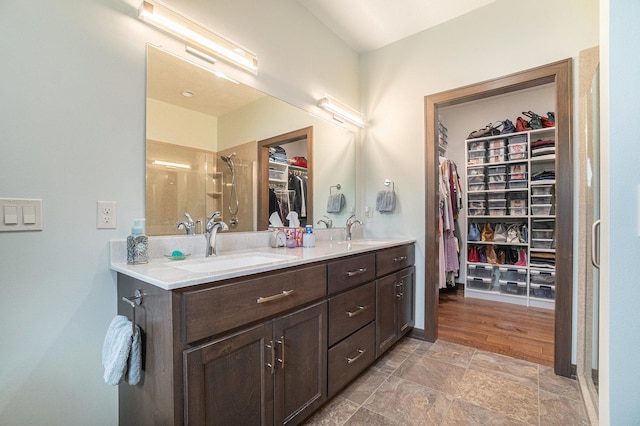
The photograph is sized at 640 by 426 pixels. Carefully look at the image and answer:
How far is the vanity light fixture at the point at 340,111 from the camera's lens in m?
2.47

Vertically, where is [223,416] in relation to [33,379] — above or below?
below

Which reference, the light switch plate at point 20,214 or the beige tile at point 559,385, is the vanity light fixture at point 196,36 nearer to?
the light switch plate at point 20,214

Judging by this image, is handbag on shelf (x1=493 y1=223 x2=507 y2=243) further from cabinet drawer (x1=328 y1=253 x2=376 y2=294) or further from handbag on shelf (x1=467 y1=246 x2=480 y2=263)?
cabinet drawer (x1=328 y1=253 x2=376 y2=294)

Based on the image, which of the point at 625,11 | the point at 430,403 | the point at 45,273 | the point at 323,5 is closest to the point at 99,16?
the point at 45,273

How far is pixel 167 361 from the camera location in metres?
0.98

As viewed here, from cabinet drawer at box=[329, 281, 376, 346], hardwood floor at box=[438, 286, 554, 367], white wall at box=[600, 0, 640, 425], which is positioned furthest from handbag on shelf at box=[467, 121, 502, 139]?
white wall at box=[600, 0, 640, 425]

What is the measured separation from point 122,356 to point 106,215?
2.02ft

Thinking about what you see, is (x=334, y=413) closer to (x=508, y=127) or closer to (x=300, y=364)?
(x=300, y=364)

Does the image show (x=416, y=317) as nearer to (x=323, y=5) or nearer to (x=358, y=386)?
(x=358, y=386)

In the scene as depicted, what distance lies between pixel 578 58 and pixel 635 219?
1773 millimetres

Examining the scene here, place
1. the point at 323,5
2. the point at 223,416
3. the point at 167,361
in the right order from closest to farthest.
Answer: the point at 167,361
the point at 223,416
the point at 323,5

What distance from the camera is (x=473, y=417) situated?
5.10 ft

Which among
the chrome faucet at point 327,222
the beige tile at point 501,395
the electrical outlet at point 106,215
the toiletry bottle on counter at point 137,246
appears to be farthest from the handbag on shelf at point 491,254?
the electrical outlet at point 106,215

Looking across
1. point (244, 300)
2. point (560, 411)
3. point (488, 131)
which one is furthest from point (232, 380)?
point (488, 131)
